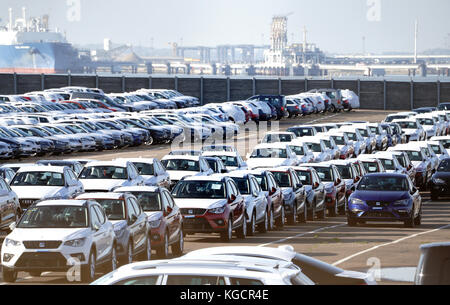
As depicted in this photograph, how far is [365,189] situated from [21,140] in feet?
78.4

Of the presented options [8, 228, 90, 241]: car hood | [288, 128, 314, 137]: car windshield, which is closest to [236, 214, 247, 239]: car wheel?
[8, 228, 90, 241]: car hood

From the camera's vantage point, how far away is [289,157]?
128 ft

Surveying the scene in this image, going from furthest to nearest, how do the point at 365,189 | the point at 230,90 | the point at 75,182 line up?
the point at 230,90
the point at 365,189
the point at 75,182

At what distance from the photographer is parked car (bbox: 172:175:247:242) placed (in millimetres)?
24953

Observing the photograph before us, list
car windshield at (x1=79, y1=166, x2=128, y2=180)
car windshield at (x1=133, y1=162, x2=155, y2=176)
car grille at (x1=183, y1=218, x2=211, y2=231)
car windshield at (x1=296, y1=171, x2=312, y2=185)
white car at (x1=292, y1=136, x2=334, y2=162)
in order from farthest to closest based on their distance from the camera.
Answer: white car at (x1=292, y1=136, x2=334, y2=162) < car windshield at (x1=296, y1=171, x2=312, y2=185) < car windshield at (x1=133, y1=162, x2=155, y2=176) < car windshield at (x1=79, y1=166, x2=128, y2=180) < car grille at (x1=183, y1=218, x2=211, y2=231)

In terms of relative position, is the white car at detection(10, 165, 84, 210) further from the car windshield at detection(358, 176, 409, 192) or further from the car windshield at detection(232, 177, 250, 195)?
the car windshield at detection(358, 176, 409, 192)

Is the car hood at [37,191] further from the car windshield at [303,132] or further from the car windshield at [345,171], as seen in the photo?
the car windshield at [303,132]

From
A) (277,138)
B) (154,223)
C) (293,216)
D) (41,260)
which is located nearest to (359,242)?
(293,216)

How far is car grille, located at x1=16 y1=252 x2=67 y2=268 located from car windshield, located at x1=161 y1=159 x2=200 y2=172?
54.0 feet

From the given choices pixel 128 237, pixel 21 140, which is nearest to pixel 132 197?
pixel 128 237

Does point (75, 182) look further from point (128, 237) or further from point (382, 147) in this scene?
point (382, 147)

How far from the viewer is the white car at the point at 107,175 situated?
2884 cm

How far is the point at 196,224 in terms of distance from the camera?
25.0m

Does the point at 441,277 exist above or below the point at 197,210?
above
